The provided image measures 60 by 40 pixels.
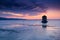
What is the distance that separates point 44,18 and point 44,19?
748 mm

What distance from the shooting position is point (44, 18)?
293ft

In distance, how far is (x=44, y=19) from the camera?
89688mm

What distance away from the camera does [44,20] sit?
294 feet

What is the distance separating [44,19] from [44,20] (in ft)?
2.27

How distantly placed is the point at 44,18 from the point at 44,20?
1373 millimetres
